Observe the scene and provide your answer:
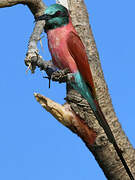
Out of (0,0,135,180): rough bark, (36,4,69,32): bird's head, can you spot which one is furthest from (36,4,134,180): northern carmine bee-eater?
(0,0,135,180): rough bark

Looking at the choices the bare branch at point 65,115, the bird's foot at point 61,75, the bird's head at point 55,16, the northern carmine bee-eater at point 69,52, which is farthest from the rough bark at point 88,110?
the bird's head at point 55,16

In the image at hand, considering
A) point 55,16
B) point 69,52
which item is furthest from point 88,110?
point 55,16

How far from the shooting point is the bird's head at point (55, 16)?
169 inches

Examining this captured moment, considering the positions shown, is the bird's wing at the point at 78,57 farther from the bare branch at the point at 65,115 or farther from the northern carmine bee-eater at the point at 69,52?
the bare branch at the point at 65,115

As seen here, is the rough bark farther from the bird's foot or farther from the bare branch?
the bird's foot

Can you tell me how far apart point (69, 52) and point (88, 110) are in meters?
0.76

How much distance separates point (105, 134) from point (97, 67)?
0.80 m

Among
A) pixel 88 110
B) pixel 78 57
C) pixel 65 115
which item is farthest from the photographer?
pixel 88 110

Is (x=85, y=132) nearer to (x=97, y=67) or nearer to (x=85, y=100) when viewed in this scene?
(x=85, y=100)

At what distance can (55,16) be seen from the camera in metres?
4.31

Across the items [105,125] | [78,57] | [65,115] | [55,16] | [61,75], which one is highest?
[55,16]

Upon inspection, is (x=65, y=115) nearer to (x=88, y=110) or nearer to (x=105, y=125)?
(x=88, y=110)

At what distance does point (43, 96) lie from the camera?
178 inches

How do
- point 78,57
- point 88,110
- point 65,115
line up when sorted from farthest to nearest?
point 88,110 < point 65,115 < point 78,57
